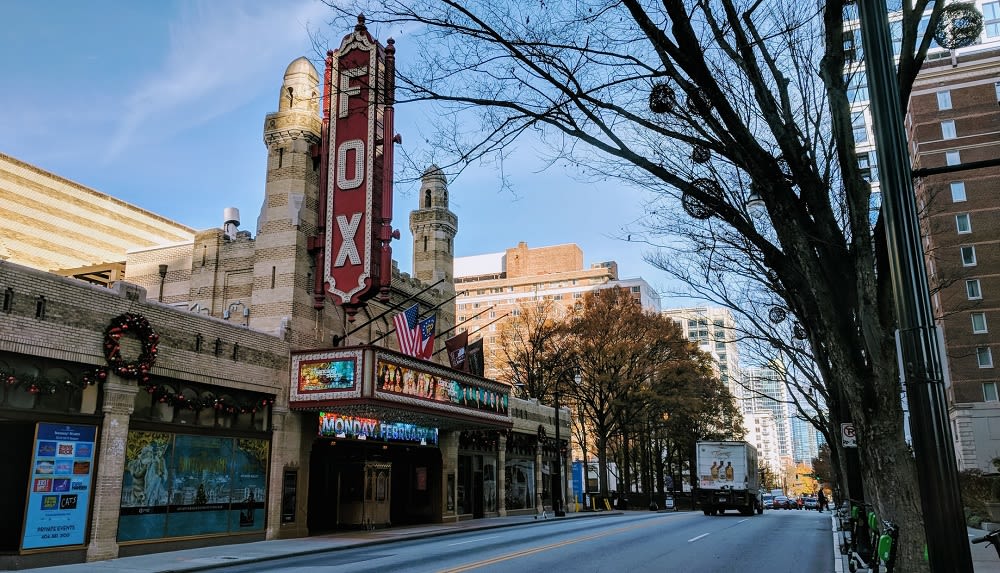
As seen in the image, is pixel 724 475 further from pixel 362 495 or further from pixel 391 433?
pixel 362 495

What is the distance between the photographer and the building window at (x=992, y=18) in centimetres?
6550

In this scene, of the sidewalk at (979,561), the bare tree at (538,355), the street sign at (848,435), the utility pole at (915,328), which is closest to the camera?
the utility pole at (915,328)

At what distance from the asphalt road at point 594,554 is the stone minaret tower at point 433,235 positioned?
1824cm

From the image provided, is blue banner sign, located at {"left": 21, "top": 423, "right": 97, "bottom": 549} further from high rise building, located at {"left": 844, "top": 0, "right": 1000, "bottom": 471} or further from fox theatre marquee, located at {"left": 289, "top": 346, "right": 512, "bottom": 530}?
high rise building, located at {"left": 844, "top": 0, "right": 1000, "bottom": 471}

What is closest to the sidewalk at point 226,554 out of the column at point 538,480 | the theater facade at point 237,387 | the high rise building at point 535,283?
the theater facade at point 237,387

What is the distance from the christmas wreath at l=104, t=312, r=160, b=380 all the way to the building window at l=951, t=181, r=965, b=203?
6143 centimetres

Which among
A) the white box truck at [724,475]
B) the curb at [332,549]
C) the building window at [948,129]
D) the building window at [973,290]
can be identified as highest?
the building window at [948,129]

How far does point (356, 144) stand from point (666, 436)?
43.7m

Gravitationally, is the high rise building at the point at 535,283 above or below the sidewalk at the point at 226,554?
above

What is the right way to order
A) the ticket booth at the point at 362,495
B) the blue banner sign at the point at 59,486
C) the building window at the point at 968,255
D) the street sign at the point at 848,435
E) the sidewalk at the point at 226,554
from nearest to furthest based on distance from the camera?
the sidewalk at the point at 226,554 < the blue banner sign at the point at 59,486 < the street sign at the point at 848,435 < the ticket booth at the point at 362,495 < the building window at the point at 968,255

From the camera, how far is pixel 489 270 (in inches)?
6442

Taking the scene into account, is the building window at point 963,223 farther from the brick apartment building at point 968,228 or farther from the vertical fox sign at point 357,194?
the vertical fox sign at point 357,194

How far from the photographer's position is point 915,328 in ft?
16.8

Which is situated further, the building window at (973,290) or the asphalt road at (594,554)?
the building window at (973,290)
